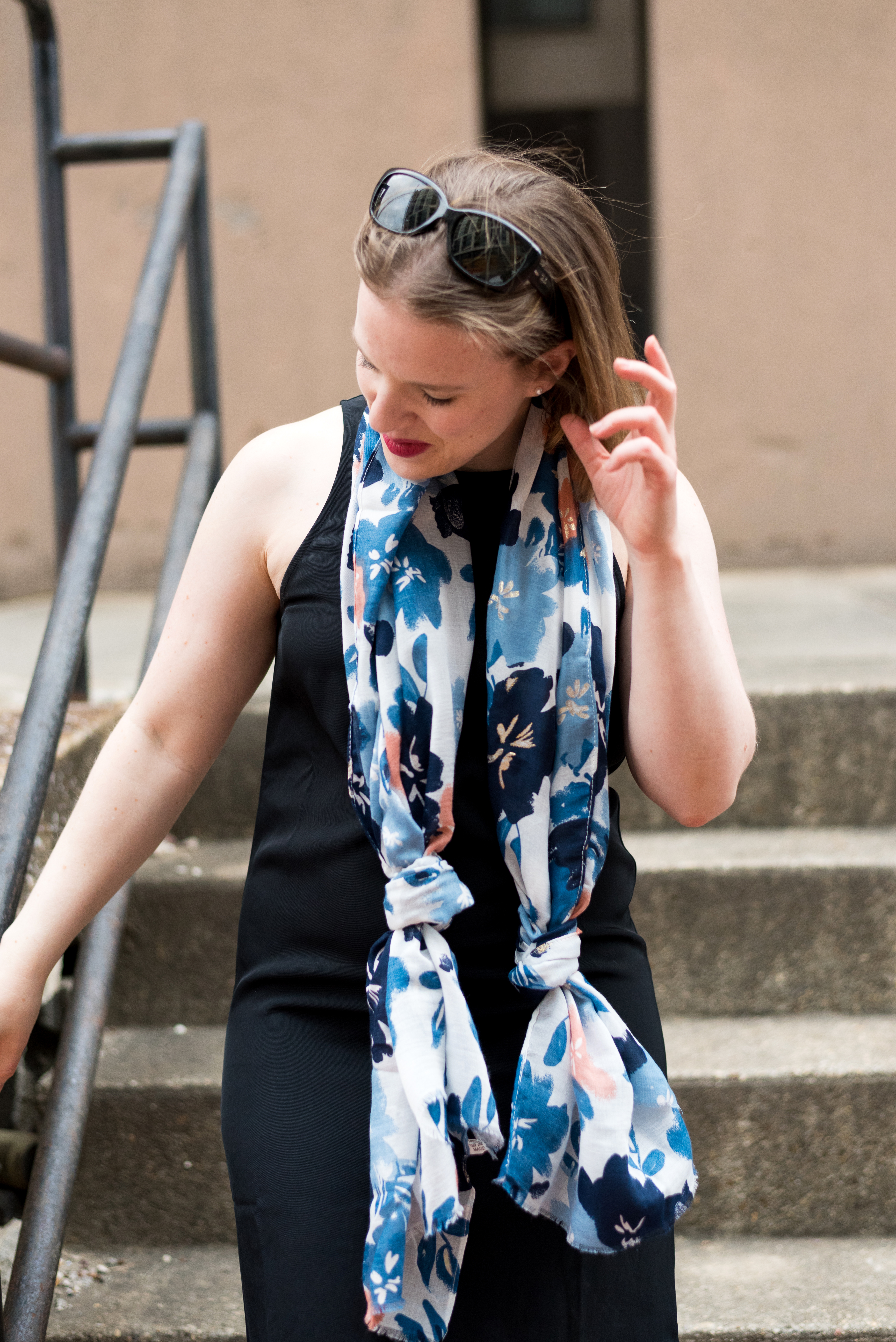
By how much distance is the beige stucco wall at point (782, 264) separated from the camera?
4.60m

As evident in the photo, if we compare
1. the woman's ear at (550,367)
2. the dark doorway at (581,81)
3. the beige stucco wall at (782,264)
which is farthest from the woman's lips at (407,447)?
the dark doorway at (581,81)

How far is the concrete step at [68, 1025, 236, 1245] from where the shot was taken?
202 cm

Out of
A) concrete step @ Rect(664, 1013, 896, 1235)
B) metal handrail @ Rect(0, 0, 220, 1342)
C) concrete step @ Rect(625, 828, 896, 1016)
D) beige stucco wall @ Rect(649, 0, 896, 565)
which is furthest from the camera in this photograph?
beige stucco wall @ Rect(649, 0, 896, 565)

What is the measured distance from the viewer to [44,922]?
4.14 feet

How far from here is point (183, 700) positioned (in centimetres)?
130

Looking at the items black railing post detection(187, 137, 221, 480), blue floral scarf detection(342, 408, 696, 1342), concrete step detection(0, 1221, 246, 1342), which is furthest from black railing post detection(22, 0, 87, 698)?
blue floral scarf detection(342, 408, 696, 1342)

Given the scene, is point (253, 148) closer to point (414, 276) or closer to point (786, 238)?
point (786, 238)

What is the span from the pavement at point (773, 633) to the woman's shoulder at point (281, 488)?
1.09 meters

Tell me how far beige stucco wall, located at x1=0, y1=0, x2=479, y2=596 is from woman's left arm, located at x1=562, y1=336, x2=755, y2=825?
362 centimetres

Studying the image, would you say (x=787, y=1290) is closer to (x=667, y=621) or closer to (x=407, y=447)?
(x=667, y=621)

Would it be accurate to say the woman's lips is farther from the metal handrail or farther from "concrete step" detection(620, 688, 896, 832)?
"concrete step" detection(620, 688, 896, 832)

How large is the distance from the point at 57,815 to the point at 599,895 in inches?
41.2

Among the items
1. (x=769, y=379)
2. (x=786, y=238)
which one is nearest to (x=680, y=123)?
(x=786, y=238)

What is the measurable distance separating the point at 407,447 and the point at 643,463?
0.22 meters
